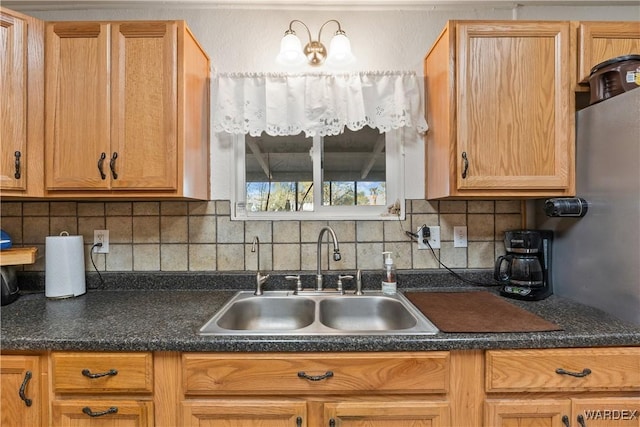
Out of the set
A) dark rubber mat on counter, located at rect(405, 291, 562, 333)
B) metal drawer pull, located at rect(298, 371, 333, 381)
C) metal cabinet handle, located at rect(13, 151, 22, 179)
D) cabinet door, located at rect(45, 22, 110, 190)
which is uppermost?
cabinet door, located at rect(45, 22, 110, 190)

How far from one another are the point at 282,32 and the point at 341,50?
0.37 metres

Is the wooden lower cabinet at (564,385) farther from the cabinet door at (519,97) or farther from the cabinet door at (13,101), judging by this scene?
the cabinet door at (13,101)

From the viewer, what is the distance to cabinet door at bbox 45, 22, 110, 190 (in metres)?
1.31

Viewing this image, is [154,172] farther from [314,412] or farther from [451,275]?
[451,275]

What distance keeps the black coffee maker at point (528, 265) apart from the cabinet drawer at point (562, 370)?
40cm

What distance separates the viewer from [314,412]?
989 mm

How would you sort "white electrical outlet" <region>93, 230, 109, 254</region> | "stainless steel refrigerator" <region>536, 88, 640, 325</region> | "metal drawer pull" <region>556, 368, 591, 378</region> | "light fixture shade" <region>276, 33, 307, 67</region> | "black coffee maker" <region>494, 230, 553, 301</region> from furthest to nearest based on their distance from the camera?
"white electrical outlet" <region>93, 230, 109, 254</region>
"light fixture shade" <region>276, 33, 307, 67</region>
"black coffee maker" <region>494, 230, 553, 301</region>
"stainless steel refrigerator" <region>536, 88, 640, 325</region>
"metal drawer pull" <region>556, 368, 591, 378</region>

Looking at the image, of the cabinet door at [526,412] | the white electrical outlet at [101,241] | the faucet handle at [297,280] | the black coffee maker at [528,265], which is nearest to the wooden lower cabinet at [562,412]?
the cabinet door at [526,412]

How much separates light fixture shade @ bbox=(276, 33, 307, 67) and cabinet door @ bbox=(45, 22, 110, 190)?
29.7 inches

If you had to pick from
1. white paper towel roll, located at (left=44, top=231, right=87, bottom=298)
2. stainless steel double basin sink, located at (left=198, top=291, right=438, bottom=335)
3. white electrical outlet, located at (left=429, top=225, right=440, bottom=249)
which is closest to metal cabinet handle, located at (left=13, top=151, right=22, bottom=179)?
white paper towel roll, located at (left=44, top=231, right=87, bottom=298)

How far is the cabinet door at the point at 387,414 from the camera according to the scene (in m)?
0.98

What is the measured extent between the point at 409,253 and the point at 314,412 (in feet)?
3.01

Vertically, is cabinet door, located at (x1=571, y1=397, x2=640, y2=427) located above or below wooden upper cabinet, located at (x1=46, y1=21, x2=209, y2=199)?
below

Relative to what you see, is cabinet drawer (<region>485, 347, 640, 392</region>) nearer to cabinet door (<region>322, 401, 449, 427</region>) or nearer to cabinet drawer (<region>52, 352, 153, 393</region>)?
cabinet door (<region>322, 401, 449, 427</region>)
